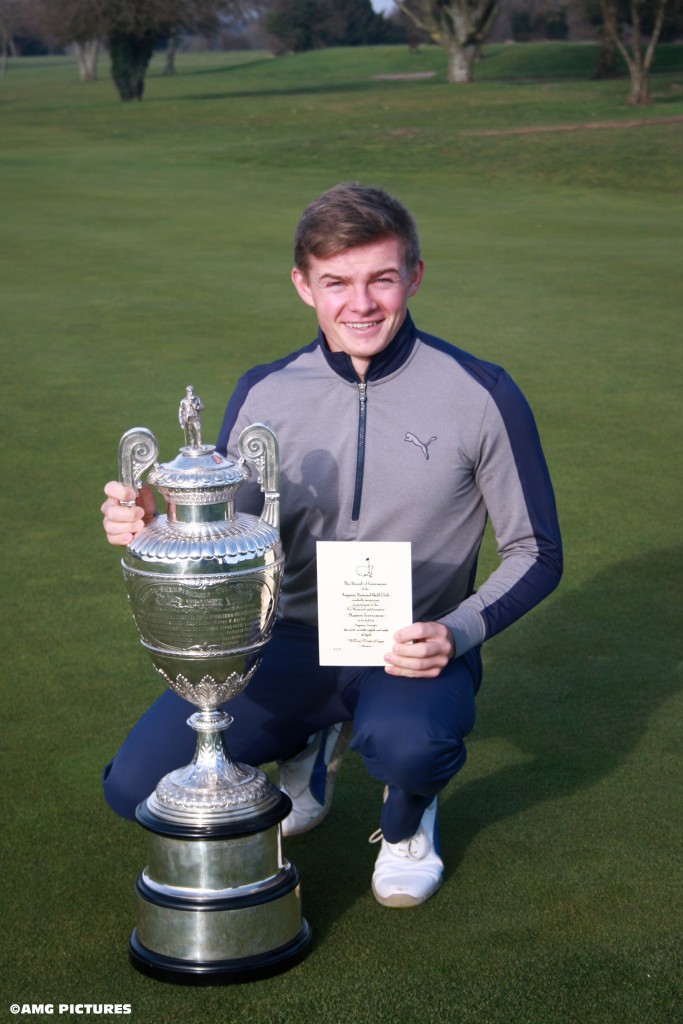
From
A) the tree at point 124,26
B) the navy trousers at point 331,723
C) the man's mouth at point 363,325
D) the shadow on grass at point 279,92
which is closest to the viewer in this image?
the navy trousers at point 331,723

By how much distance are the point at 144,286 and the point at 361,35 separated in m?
74.2

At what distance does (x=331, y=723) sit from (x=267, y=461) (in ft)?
2.52

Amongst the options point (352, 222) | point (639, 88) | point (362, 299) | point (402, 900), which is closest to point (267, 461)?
point (362, 299)

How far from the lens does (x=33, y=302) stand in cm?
1232

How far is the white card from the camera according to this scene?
10.1ft

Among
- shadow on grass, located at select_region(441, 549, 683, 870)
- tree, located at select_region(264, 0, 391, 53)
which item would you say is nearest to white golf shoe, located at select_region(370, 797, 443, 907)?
shadow on grass, located at select_region(441, 549, 683, 870)

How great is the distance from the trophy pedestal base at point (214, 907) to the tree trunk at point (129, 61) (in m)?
44.7

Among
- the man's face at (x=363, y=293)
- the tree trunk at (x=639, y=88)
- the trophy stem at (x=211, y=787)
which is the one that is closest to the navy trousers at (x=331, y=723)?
the trophy stem at (x=211, y=787)

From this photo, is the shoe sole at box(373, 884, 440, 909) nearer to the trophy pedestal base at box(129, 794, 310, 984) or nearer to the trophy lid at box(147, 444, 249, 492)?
the trophy pedestal base at box(129, 794, 310, 984)

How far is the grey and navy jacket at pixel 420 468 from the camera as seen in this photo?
3.40 metres

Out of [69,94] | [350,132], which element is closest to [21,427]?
[350,132]

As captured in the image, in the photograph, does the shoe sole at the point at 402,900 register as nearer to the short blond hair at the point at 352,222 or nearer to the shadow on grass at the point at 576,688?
the shadow on grass at the point at 576,688

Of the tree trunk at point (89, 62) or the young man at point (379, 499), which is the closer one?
the young man at point (379, 499)

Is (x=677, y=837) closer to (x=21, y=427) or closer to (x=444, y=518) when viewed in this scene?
(x=444, y=518)
